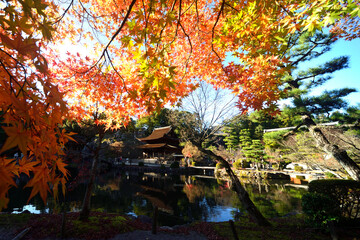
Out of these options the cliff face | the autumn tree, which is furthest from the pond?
the autumn tree

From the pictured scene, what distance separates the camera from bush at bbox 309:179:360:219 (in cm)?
486

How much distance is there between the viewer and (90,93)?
4.94 metres

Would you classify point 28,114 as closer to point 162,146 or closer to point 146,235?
point 146,235

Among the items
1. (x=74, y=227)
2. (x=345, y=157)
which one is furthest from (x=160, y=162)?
(x=345, y=157)

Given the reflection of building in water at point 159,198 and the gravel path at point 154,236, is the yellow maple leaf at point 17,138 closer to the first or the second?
the gravel path at point 154,236

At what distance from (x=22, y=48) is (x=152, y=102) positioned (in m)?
1.27

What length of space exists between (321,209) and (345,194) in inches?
42.4

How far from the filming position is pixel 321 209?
14.9 feet

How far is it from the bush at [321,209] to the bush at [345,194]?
0.30 metres

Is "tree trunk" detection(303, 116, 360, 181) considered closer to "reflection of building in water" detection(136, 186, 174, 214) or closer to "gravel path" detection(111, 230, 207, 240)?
"gravel path" detection(111, 230, 207, 240)

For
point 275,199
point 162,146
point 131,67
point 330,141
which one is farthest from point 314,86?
point 162,146

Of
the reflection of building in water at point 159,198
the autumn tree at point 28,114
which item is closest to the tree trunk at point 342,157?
the autumn tree at point 28,114

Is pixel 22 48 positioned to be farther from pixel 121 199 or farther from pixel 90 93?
pixel 121 199

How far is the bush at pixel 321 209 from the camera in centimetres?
446
